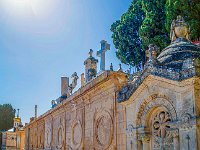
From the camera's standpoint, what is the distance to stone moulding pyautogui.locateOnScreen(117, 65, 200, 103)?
5.92m

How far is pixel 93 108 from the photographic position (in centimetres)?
1031

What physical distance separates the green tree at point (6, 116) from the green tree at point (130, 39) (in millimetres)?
28039

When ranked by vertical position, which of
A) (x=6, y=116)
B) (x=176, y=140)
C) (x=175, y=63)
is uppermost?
(x=175, y=63)

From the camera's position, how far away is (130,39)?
2353cm

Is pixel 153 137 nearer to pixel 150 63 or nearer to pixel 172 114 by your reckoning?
pixel 172 114

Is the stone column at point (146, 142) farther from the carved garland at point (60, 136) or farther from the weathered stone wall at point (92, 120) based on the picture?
the carved garland at point (60, 136)

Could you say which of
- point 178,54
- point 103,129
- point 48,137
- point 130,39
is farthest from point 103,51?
point 130,39

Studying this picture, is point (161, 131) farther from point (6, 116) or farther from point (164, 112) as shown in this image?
point (6, 116)

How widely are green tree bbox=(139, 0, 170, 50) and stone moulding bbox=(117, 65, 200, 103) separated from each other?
1206 cm

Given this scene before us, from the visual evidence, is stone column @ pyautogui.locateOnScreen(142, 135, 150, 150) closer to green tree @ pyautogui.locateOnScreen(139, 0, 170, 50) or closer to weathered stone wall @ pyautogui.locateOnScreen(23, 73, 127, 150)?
weathered stone wall @ pyautogui.locateOnScreen(23, 73, 127, 150)

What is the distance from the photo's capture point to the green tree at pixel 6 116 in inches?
1797

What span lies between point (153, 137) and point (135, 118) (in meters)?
0.79

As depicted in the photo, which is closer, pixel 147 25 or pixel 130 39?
pixel 147 25

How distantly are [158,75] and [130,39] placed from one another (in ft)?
56.3
